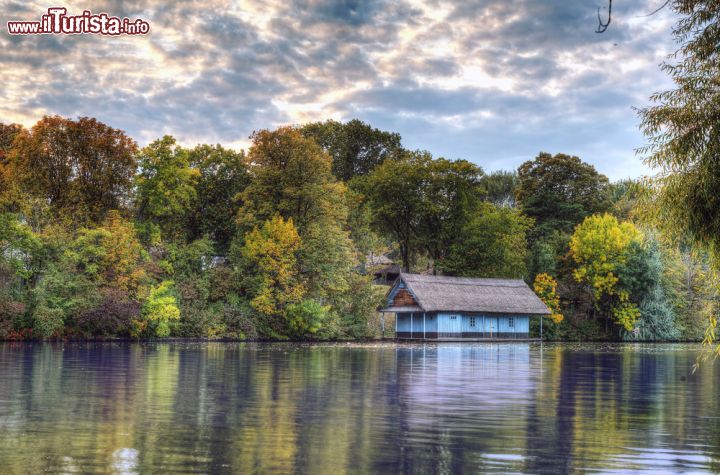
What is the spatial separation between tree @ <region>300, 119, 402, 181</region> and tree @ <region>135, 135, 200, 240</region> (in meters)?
29.8

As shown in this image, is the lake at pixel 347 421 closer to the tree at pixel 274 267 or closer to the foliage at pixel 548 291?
the tree at pixel 274 267

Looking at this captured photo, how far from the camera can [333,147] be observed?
90.5 meters

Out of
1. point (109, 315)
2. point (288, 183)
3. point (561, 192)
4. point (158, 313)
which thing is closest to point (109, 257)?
point (109, 315)

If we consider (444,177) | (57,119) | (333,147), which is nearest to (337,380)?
(57,119)

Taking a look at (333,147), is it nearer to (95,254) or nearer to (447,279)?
(447,279)

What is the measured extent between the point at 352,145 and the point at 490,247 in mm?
24012

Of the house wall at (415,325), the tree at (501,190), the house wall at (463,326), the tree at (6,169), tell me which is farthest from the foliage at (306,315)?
the tree at (501,190)

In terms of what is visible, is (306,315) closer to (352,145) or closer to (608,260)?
(608,260)

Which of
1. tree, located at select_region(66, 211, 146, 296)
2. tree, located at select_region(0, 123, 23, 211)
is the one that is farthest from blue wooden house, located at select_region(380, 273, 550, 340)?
tree, located at select_region(0, 123, 23, 211)

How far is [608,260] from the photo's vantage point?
242 ft

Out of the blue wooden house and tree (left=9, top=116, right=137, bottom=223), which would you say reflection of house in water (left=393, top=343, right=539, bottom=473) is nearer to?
the blue wooden house

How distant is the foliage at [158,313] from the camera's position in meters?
53.9

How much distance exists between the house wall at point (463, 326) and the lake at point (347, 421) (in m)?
39.0

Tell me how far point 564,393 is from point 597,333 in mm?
58077
